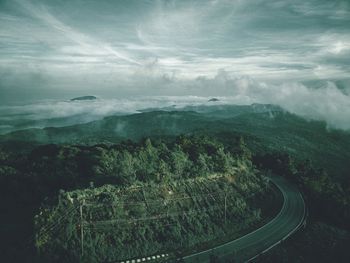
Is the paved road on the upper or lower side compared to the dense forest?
lower

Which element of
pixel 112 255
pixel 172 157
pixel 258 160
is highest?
pixel 172 157

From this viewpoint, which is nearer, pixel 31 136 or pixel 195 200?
pixel 195 200

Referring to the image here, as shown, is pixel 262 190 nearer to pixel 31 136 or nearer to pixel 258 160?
pixel 258 160

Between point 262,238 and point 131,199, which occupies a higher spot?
point 131,199

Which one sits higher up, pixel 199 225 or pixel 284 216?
pixel 199 225

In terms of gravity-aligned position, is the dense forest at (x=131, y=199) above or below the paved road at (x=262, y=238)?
above

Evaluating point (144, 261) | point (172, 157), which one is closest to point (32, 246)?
point (144, 261)

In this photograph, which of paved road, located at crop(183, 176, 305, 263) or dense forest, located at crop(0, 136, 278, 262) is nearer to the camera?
dense forest, located at crop(0, 136, 278, 262)

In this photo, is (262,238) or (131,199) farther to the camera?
(262,238)
